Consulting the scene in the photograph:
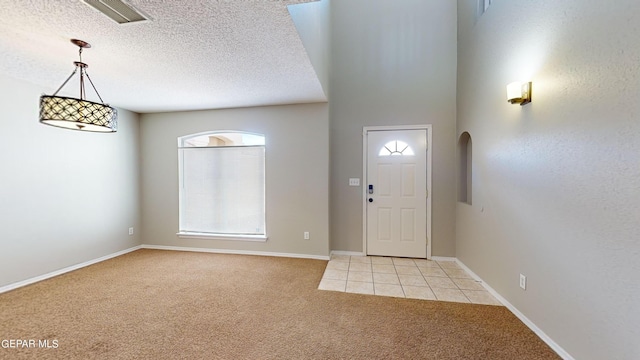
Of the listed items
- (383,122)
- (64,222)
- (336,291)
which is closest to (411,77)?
(383,122)

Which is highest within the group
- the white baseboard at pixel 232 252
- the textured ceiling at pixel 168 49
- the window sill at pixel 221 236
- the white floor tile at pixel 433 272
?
the textured ceiling at pixel 168 49

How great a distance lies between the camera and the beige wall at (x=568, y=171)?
1293 mm

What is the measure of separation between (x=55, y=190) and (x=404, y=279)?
185 inches

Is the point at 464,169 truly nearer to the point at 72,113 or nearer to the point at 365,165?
the point at 365,165

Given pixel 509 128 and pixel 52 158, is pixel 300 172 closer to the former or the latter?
pixel 509 128

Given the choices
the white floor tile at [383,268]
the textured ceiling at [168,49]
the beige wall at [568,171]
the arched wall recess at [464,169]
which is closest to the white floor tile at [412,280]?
the white floor tile at [383,268]

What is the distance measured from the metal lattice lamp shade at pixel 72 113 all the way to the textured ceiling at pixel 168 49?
0.56m

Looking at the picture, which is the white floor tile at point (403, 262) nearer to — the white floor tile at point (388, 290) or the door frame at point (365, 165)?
the door frame at point (365, 165)

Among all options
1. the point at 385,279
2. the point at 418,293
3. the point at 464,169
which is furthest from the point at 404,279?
the point at 464,169

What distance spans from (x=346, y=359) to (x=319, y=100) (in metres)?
3.14

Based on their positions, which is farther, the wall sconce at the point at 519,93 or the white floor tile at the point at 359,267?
the white floor tile at the point at 359,267

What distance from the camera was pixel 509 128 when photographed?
7.63 ft

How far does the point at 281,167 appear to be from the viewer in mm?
3812

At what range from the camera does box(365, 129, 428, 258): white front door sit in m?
3.73
